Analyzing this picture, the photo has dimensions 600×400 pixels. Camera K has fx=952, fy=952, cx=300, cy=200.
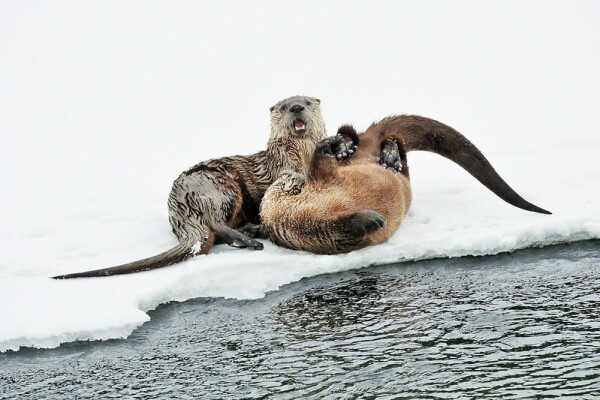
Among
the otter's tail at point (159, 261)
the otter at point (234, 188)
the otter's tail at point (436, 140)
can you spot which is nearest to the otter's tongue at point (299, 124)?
the otter at point (234, 188)

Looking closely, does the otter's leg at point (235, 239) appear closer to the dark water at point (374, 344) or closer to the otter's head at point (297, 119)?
the dark water at point (374, 344)

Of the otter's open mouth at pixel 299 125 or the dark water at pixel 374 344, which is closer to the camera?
the dark water at pixel 374 344

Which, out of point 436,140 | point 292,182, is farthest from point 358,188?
point 436,140

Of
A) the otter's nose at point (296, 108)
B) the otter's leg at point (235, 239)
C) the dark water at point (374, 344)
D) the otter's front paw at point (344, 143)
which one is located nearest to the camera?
the dark water at point (374, 344)

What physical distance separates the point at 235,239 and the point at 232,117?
4.27 m

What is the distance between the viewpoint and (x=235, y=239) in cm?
587

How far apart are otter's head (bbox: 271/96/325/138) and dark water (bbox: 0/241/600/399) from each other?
5.41 ft

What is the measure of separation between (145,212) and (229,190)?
2.51 ft

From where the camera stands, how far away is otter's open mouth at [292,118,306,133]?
6613 millimetres

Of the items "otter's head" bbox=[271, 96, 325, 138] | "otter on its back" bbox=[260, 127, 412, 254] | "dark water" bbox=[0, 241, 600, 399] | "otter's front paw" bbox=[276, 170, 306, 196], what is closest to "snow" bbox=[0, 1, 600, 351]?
"otter on its back" bbox=[260, 127, 412, 254]

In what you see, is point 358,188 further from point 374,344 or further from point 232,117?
point 232,117

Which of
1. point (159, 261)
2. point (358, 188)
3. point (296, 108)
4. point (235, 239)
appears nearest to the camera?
point (159, 261)

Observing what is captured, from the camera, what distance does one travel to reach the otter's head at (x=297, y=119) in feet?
21.7

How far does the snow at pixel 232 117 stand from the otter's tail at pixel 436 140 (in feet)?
0.67
